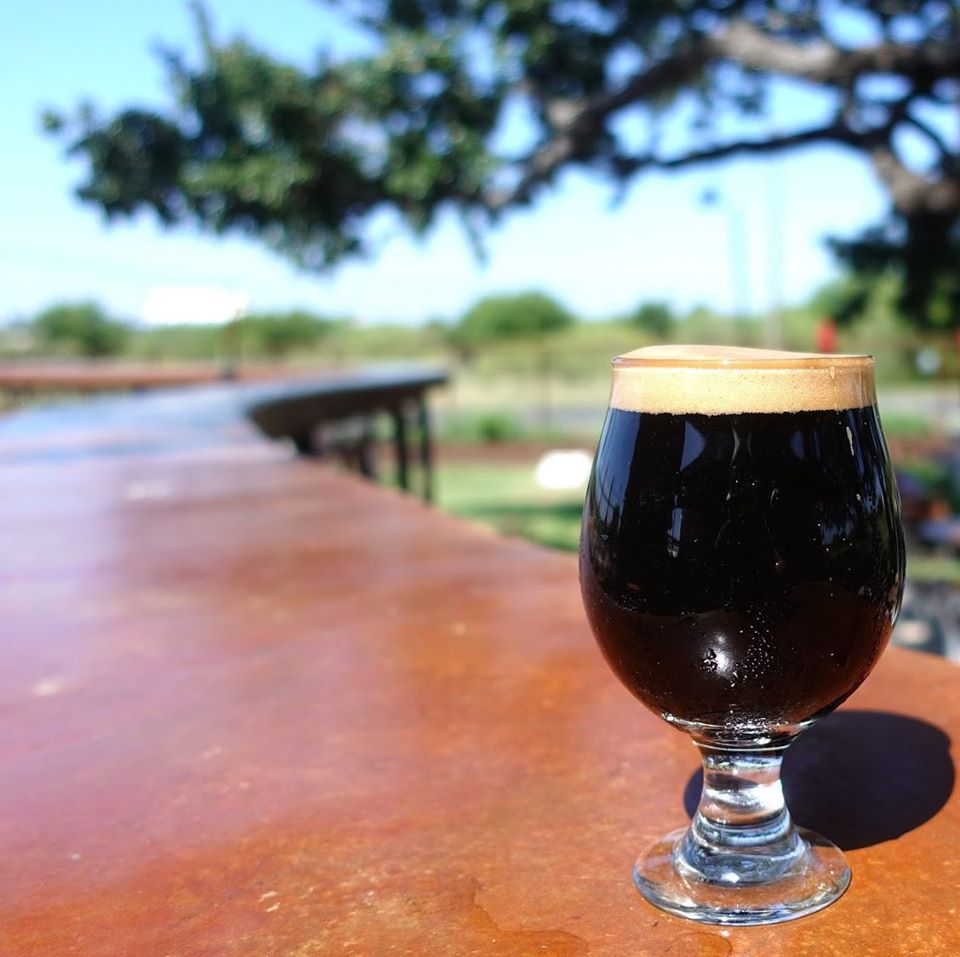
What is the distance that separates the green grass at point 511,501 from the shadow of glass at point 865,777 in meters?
8.14

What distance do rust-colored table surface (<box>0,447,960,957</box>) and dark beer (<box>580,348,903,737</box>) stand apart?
0.12 m

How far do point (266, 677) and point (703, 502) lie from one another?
0.59 meters

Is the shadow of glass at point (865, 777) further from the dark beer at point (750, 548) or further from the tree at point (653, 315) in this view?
the tree at point (653, 315)

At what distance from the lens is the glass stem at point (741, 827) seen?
0.68 metres

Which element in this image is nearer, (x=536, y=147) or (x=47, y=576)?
(x=47, y=576)

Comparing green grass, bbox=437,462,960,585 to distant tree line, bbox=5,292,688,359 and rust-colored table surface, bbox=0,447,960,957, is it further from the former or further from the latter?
distant tree line, bbox=5,292,688,359

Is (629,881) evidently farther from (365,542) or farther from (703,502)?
(365,542)

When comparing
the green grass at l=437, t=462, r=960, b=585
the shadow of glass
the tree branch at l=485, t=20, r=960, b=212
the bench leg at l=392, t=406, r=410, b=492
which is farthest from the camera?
the green grass at l=437, t=462, r=960, b=585

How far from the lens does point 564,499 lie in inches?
545

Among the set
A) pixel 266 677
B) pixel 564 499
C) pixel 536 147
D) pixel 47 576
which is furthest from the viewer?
pixel 564 499

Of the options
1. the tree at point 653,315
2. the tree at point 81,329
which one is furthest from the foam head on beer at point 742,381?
the tree at point 653,315

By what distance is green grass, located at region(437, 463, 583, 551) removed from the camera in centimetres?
1084

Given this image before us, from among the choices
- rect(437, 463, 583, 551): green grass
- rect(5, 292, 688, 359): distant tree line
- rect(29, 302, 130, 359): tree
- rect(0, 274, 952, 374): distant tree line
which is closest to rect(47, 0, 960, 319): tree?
rect(437, 463, 583, 551): green grass

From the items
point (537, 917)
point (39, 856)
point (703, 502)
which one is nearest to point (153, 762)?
point (39, 856)
